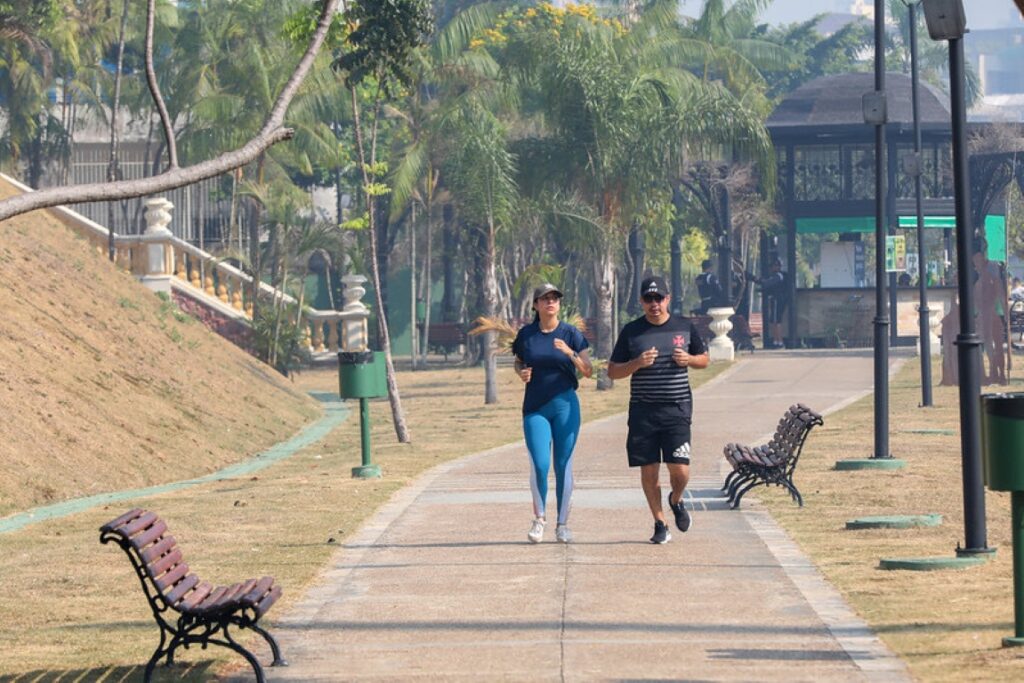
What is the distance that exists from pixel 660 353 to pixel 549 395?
879 mm

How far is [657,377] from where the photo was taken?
44.1 ft

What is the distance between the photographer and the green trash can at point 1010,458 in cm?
951

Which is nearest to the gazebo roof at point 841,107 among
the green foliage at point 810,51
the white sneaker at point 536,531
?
the green foliage at point 810,51

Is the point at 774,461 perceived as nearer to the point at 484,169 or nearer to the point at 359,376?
the point at 359,376

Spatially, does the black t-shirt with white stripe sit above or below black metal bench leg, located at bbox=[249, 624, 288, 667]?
above

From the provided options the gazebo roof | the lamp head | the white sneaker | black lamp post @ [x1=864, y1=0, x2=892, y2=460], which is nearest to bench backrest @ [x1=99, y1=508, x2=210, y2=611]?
the white sneaker

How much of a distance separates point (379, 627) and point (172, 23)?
142 feet

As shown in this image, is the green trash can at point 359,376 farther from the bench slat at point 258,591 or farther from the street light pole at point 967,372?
the bench slat at point 258,591

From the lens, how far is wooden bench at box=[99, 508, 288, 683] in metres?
9.03

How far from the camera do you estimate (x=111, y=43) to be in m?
52.9

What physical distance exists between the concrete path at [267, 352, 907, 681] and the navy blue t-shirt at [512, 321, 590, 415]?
1.02m

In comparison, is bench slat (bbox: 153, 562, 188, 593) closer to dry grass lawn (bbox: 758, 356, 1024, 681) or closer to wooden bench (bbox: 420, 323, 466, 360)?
dry grass lawn (bbox: 758, 356, 1024, 681)

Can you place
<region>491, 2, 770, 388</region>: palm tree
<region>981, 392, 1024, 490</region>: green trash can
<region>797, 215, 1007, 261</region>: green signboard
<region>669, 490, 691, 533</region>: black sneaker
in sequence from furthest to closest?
<region>797, 215, 1007, 261</region>: green signboard → <region>491, 2, 770, 388</region>: palm tree → <region>669, 490, 691, 533</region>: black sneaker → <region>981, 392, 1024, 490</region>: green trash can

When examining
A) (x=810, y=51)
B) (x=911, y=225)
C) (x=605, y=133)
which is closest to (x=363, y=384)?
(x=605, y=133)
